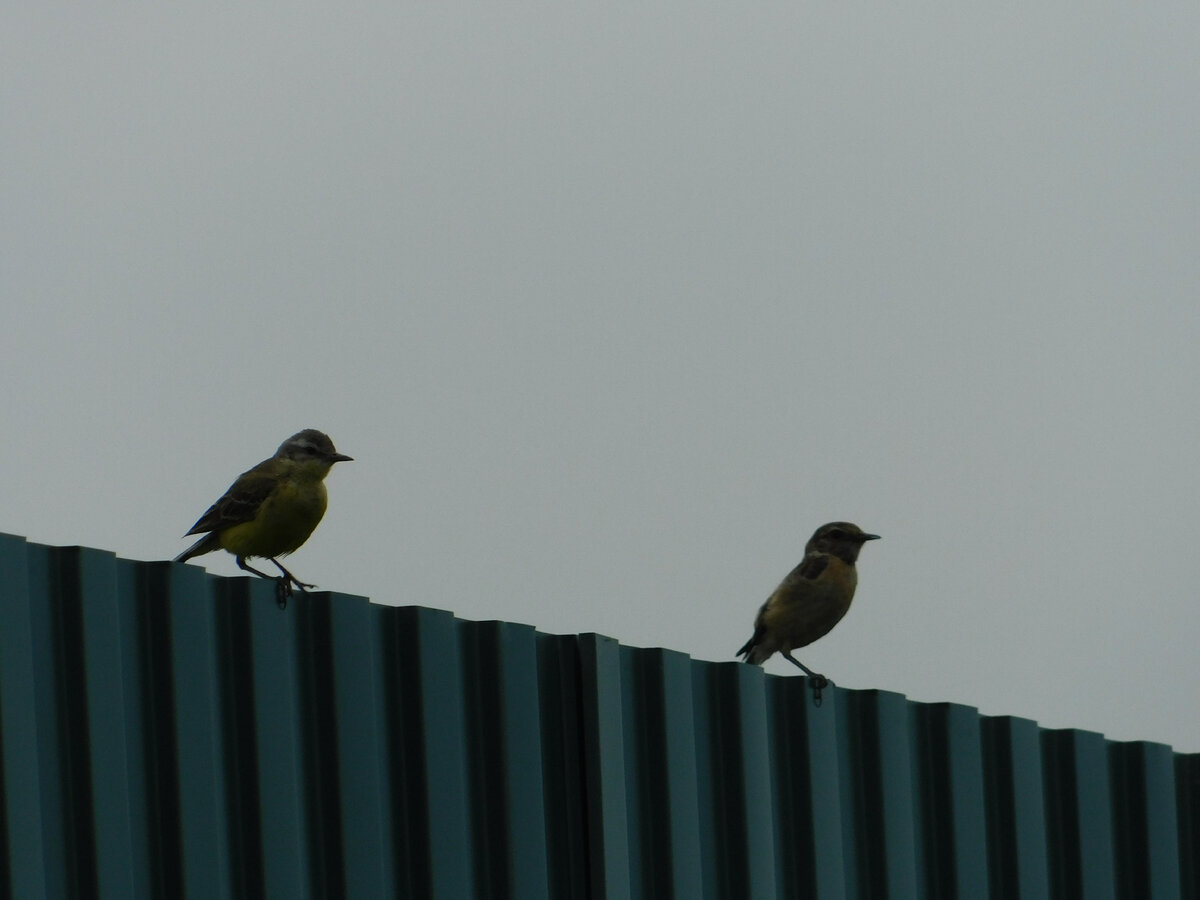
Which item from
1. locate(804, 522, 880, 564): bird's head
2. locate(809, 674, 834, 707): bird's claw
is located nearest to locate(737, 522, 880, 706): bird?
locate(804, 522, 880, 564): bird's head

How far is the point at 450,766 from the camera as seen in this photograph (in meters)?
6.10

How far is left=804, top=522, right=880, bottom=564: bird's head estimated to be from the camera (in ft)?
35.9

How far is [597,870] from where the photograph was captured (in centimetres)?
650

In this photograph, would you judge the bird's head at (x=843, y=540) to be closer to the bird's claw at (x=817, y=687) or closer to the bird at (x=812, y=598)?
the bird at (x=812, y=598)

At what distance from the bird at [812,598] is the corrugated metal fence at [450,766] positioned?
1862mm

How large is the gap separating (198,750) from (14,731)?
0.64 meters

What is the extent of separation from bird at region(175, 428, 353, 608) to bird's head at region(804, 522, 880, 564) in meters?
3.68

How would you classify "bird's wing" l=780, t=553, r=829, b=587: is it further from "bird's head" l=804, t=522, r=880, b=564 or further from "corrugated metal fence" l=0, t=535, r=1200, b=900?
"corrugated metal fence" l=0, t=535, r=1200, b=900

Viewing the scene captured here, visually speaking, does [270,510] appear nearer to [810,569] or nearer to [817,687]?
[817,687]

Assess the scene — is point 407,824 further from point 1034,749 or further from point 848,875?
point 1034,749

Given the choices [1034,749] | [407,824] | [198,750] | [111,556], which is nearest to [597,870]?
[407,824]

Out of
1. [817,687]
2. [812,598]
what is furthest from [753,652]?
[817,687]

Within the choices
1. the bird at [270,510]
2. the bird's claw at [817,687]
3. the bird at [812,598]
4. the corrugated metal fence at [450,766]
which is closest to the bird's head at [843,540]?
the bird at [812,598]

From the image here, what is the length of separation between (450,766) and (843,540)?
17.3ft
